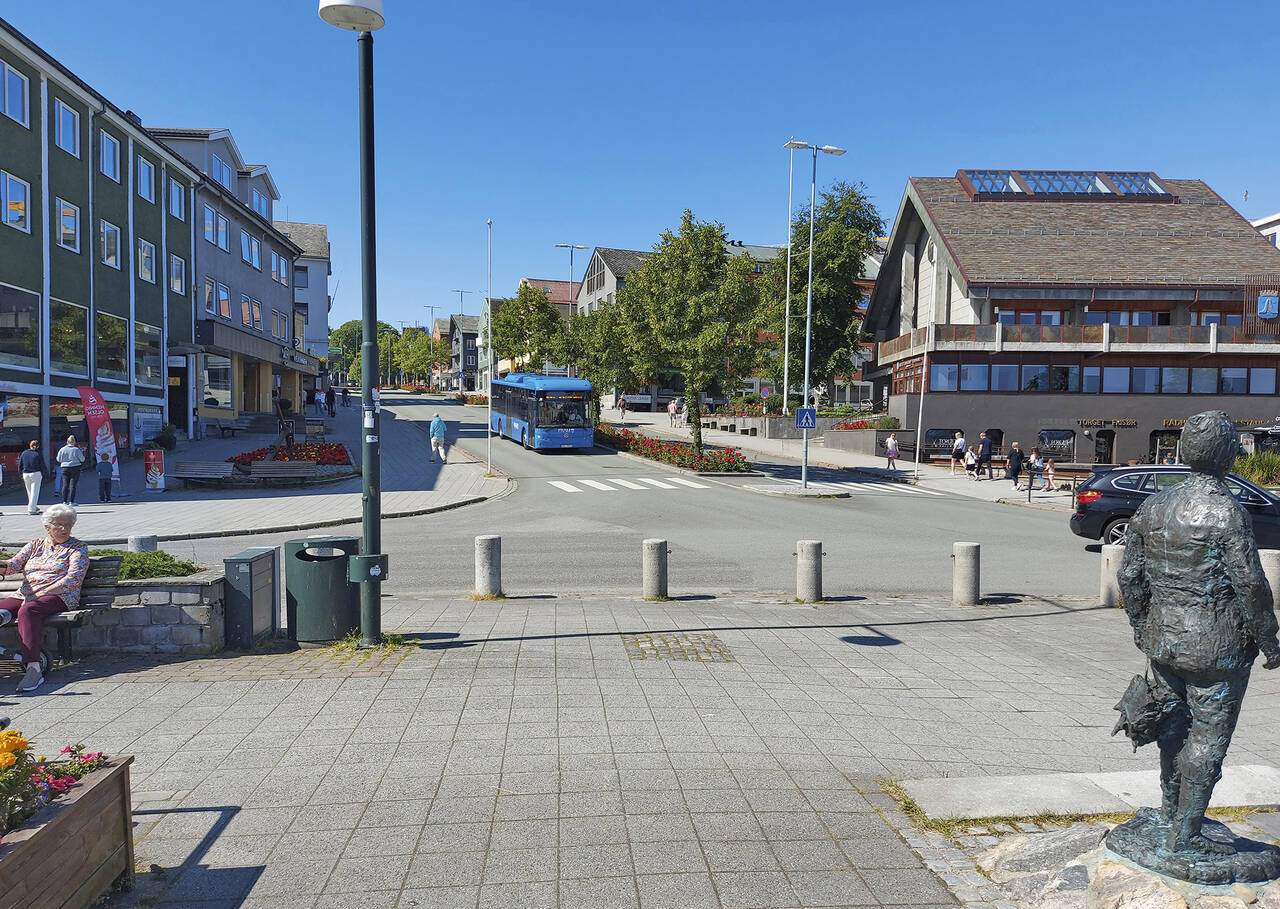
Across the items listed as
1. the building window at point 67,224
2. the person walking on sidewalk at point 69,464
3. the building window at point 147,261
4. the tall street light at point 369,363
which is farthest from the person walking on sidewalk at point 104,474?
the tall street light at point 369,363

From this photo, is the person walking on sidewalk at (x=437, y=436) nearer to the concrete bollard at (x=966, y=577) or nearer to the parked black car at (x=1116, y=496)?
the parked black car at (x=1116, y=496)

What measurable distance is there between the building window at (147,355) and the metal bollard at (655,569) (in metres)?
26.5

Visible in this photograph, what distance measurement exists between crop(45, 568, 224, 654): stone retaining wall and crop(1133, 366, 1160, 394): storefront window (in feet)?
142

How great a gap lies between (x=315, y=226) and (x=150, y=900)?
242ft

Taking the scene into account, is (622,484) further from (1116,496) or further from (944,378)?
(944,378)

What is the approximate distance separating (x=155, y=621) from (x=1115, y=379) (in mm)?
43075

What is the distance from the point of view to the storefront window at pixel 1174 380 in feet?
135

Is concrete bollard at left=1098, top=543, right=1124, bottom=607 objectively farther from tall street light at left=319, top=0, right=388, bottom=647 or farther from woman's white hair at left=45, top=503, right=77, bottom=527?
woman's white hair at left=45, top=503, right=77, bottom=527

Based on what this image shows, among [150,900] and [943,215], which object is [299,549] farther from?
[943,215]

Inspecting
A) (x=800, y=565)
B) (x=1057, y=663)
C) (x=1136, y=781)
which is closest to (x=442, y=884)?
(x=1136, y=781)

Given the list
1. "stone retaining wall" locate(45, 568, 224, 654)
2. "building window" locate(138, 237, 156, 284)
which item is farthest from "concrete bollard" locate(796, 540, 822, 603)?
"building window" locate(138, 237, 156, 284)

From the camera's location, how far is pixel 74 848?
3.44 meters

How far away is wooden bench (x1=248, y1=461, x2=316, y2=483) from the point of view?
24.1 meters

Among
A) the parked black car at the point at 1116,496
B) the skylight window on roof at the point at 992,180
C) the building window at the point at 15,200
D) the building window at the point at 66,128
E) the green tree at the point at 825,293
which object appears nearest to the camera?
the parked black car at the point at 1116,496
